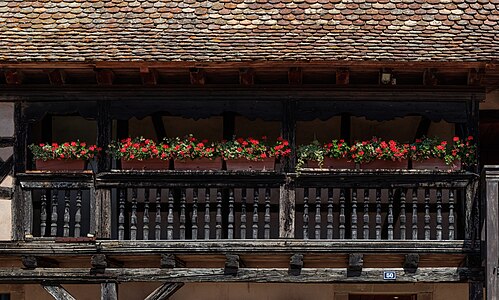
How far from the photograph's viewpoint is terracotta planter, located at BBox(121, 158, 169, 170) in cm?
1515

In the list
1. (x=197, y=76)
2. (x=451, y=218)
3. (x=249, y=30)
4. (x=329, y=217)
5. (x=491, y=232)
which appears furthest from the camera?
(x=249, y=30)

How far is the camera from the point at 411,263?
49.2 feet

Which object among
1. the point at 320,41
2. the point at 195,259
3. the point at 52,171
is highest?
the point at 320,41

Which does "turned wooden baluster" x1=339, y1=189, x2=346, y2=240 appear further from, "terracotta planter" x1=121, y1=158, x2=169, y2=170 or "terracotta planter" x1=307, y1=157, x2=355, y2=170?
"terracotta planter" x1=121, y1=158, x2=169, y2=170

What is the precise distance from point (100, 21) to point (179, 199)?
257cm

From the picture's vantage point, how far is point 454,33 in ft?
50.1

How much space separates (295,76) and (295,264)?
230 cm

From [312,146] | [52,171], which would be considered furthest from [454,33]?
[52,171]

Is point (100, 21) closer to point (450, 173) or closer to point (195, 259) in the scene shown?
point (195, 259)

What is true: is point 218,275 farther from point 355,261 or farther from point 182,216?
point 355,261

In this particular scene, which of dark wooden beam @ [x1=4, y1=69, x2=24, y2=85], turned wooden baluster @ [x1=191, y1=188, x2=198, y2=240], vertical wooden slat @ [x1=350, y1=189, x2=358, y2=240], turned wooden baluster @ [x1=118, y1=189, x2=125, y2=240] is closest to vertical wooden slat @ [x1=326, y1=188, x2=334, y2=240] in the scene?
vertical wooden slat @ [x1=350, y1=189, x2=358, y2=240]

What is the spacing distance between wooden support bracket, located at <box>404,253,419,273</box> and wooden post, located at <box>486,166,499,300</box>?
3.01 ft

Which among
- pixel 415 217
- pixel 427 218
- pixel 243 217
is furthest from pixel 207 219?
pixel 427 218

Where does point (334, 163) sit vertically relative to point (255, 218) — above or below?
above
